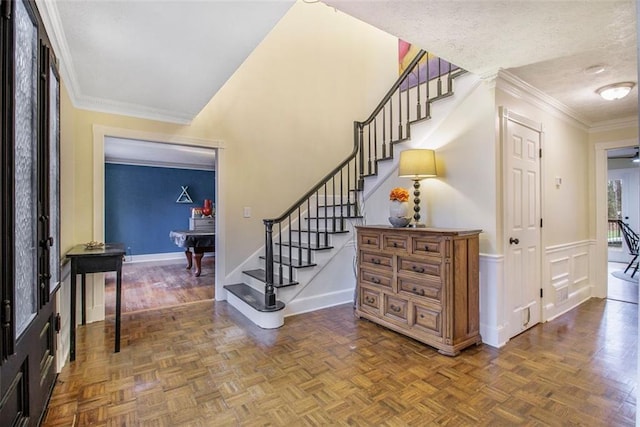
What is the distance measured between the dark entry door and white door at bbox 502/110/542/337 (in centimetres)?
314

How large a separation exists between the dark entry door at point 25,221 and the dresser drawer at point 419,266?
2.50m

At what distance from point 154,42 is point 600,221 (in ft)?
17.4

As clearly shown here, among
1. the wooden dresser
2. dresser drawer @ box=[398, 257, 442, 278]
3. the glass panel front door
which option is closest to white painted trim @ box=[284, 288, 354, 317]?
the wooden dresser

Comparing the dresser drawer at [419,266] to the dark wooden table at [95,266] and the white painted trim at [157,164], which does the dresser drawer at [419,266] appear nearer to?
the dark wooden table at [95,266]

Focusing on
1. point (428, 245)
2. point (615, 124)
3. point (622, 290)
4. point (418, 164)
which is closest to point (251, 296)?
point (428, 245)

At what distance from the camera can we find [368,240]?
10.7ft

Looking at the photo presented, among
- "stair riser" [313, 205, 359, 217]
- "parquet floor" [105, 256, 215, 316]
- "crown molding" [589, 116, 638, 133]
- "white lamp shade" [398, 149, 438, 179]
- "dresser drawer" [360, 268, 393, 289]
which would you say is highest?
"crown molding" [589, 116, 638, 133]

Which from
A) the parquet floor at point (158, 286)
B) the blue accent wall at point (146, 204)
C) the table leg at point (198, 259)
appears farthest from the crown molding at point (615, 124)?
the blue accent wall at point (146, 204)

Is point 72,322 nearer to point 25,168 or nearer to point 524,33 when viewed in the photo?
point 25,168

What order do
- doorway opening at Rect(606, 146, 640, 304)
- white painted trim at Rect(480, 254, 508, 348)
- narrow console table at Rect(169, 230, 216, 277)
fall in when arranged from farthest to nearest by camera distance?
1. doorway opening at Rect(606, 146, 640, 304)
2. narrow console table at Rect(169, 230, 216, 277)
3. white painted trim at Rect(480, 254, 508, 348)

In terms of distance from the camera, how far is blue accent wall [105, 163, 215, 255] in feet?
22.8

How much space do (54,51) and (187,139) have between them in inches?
70.2

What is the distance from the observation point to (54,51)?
6.86 feet

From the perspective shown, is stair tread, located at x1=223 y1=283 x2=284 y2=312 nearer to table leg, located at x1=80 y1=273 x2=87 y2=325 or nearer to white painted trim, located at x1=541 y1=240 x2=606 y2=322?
table leg, located at x1=80 y1=273 x2=87 y2=325
